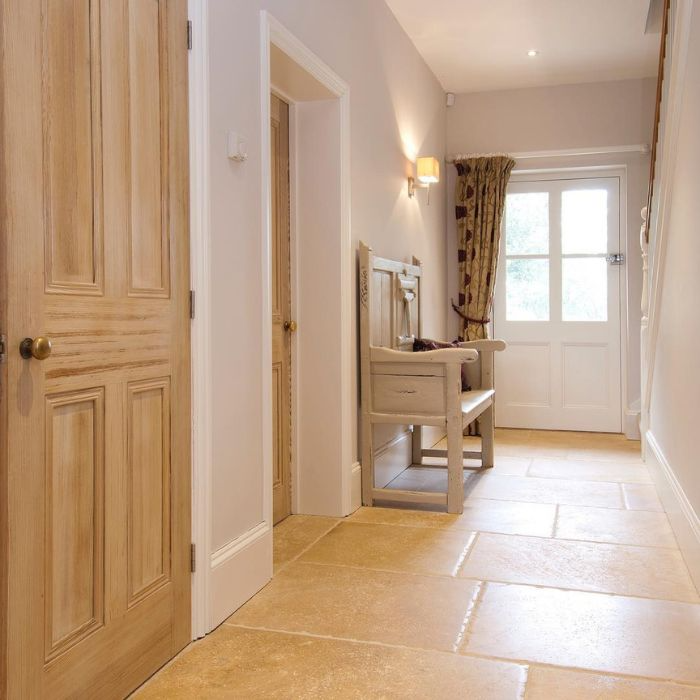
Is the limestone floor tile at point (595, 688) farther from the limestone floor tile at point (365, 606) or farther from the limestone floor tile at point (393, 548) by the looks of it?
the limestone floor tile at point (393, 548)

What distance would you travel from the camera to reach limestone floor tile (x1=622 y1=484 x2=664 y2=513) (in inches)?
147

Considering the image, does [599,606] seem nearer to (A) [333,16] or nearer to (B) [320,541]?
(B) [320,541]

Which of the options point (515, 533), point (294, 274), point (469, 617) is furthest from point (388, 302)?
point (469, 617)

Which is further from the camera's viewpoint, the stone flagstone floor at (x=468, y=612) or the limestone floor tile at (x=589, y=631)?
the limestone floor tile at (x=589, y=631)

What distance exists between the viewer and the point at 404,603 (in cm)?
250

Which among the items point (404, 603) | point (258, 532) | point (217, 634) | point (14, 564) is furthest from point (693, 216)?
→ point (14, 564)

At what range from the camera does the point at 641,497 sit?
12.9 feet

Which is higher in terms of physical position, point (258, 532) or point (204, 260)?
point (204, 260)

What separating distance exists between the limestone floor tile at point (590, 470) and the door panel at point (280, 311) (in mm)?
1722

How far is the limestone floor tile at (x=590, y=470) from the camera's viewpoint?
4.40 m

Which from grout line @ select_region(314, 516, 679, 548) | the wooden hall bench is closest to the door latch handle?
the wooden hall bench

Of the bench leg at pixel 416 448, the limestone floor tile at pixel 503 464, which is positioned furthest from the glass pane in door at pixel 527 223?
the bench leg at pixel 416 448

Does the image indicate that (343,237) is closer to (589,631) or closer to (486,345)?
(486,345)

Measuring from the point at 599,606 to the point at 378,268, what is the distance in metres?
2.04
